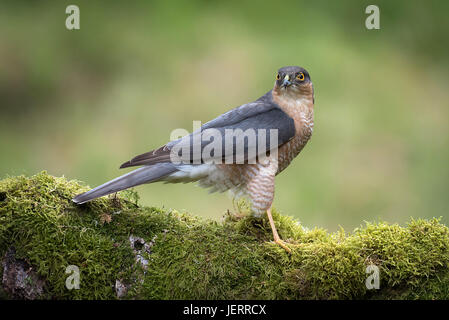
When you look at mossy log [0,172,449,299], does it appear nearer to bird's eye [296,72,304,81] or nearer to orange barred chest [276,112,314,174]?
orange barred chest [276,112,314,174]

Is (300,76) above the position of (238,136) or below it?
above

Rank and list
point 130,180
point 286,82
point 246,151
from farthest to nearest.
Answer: point 286,82 → point 246,151 → point 130,180

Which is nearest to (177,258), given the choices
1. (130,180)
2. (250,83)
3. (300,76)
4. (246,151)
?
(130,180)

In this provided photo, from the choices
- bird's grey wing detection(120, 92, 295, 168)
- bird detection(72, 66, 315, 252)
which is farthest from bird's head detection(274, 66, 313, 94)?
bird's grey wing detection(120, 92, 295, 168)

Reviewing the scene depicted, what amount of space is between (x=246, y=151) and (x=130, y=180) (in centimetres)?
88

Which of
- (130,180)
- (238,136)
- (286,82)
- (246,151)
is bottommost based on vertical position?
(130,180)

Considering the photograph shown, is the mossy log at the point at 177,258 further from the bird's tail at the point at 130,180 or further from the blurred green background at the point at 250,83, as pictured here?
the blurred green background at the point at 250,83

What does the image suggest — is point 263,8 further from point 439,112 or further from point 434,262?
point 434,262

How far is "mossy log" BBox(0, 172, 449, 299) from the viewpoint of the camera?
9.65 feet

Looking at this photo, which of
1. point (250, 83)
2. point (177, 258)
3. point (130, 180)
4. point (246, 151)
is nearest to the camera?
point (177, 258)

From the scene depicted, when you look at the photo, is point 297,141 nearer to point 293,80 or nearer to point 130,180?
point 293,80

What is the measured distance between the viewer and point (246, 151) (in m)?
3.66

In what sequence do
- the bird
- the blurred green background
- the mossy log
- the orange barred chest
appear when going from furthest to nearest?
the blurred green background
the orange barred chest
the bird
the mossy log
